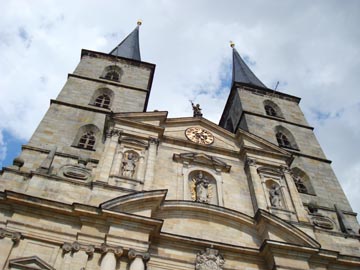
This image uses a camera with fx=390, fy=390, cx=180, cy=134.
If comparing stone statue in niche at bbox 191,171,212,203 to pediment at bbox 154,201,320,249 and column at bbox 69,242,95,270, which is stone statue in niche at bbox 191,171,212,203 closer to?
pediment at bbox 154,201,320,249

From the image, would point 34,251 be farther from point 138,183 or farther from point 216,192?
point 216,192

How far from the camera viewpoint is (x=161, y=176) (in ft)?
44.0

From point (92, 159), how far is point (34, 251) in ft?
14.5

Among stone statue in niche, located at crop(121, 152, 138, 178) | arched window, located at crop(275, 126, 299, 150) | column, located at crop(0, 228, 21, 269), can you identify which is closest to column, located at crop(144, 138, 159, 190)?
stone statue in niche, located at crop(121, 152, 138, 178)

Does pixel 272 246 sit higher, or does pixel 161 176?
pixel 161 176

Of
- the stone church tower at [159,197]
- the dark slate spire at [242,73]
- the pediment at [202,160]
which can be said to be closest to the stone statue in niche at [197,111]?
the stone church tower at [159,197]

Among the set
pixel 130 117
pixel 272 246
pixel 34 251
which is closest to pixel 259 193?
pixel 272 246

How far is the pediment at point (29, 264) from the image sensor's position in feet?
30.0

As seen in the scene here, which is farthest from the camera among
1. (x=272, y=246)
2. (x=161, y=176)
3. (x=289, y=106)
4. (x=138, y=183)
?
(x=289, y=106)

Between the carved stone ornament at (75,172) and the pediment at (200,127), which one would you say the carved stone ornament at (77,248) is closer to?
Result: the carved stone ornament at (75,172)

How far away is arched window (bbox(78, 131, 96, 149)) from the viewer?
49.2 feet

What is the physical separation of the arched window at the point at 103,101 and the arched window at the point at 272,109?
28.9 feet

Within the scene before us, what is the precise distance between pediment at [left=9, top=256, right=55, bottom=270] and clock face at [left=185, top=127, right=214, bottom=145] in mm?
7832

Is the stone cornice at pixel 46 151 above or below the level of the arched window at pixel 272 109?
below
